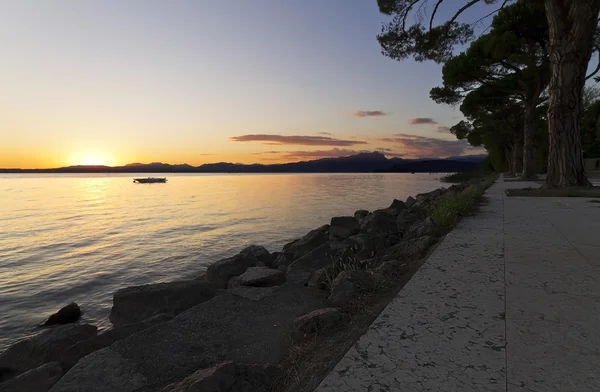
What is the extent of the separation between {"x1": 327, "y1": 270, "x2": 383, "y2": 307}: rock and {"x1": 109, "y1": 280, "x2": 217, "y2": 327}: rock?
2.54m

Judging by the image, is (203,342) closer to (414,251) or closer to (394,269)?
(394,269)

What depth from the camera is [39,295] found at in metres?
7.47

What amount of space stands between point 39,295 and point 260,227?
9.58m

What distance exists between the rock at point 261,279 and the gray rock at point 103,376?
2.52m

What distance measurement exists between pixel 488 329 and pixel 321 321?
1395 millimetres

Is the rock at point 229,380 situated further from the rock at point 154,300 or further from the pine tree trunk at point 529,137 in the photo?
the pine tree trunk at point 529,137

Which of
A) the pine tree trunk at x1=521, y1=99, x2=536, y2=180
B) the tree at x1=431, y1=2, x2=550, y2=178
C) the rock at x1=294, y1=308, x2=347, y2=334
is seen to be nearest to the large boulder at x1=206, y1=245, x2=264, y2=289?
the rock at x1=294, y1=308, x2=347, y2=334

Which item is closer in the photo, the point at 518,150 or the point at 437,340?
the point at 437,340

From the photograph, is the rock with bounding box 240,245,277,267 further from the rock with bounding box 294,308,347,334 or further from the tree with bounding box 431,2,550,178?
the tree with bounding box 431,2,550,178

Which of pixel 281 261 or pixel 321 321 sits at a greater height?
pixel 321 321

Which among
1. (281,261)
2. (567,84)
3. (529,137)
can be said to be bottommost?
(281,261)

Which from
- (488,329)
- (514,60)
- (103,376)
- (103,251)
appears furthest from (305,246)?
(514,60)

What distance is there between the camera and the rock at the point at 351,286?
Result: 370 cm

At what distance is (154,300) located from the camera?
17.3 feet
